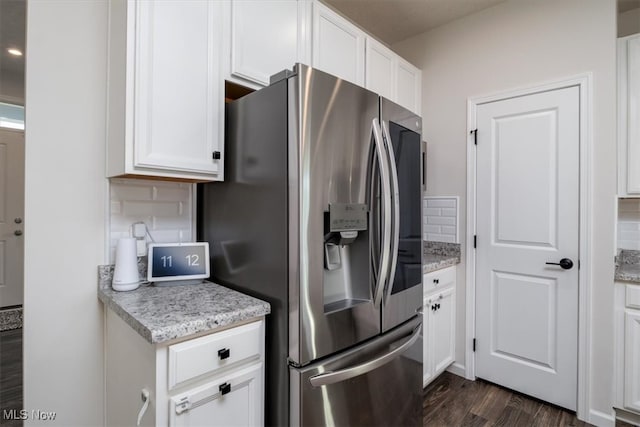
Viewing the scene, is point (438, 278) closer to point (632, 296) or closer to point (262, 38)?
point (632, 296)

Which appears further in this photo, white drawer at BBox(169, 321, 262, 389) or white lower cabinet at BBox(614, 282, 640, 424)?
white lower cabinet at BBox(614, 282, 640, 424)

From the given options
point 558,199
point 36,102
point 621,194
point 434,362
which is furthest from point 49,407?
point 621,194

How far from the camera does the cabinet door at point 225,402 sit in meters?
0.98

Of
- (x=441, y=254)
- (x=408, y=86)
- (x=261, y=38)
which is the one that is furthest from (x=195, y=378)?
(x=408, y=86)

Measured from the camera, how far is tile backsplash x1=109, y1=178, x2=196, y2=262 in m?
1.48

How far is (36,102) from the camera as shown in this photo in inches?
51.7

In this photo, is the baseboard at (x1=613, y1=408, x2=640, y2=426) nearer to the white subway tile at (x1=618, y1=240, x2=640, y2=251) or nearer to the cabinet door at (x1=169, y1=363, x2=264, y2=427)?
the white subway tile at (x1=618, y1=240, x2=640, y2=251)

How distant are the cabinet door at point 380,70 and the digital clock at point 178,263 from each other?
4.87 feet

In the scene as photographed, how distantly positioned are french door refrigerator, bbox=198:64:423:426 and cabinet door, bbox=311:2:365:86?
0.62 meters

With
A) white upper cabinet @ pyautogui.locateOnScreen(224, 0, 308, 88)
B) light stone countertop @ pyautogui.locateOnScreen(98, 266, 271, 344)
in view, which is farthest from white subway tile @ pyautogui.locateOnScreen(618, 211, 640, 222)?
light stone countertop @ pyautogui.locateOnScreen(98, 266, 271, 344)

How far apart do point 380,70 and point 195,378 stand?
212 centimetres

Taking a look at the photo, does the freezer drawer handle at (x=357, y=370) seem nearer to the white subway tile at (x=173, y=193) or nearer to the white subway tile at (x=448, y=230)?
the white subway tile at (x=173, y=193)

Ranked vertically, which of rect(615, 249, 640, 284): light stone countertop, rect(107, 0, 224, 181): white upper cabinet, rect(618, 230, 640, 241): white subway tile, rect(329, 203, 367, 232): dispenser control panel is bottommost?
rect(615, 249, 640, 284): light stone countertop

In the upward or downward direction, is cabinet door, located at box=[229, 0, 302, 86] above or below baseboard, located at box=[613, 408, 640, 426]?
above
